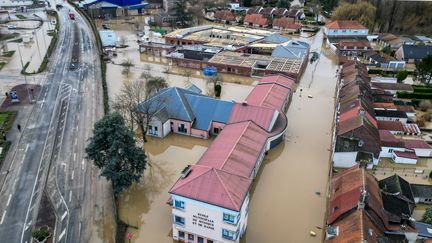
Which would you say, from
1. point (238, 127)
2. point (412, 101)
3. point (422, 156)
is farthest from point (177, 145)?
point (412, 101)

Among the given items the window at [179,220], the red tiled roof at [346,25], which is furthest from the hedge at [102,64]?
the red tiled roof at [346,25]

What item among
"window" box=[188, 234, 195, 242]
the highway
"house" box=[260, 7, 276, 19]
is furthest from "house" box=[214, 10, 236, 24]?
"window" box=[188, 234, 195, 242]

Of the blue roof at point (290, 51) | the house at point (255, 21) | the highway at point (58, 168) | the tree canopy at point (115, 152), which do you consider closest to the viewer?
the highway at point (58, 168)

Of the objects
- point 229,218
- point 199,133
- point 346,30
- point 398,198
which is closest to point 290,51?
point 346,30

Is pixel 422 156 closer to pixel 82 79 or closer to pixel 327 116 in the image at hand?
pixel 327 116

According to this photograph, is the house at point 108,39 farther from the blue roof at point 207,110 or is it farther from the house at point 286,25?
the house at point 286,25

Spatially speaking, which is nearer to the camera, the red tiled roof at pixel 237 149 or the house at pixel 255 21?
the red tiled roof at pixel 237 149

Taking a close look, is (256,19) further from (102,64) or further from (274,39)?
(102,64)
